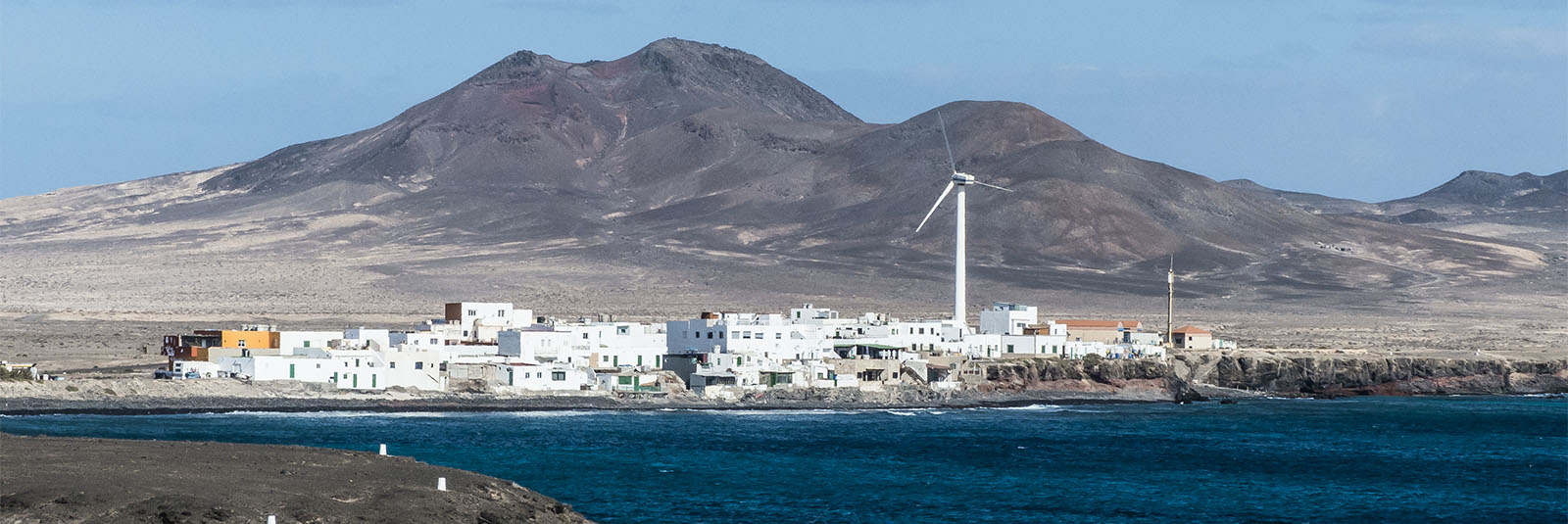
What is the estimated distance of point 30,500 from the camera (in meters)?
31.2

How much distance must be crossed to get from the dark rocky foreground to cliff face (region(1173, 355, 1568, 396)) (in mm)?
73477

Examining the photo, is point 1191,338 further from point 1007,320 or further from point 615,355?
point 615,355

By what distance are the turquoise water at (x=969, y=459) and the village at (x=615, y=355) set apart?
5.08 metres

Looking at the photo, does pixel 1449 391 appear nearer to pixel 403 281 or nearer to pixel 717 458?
pixel 717 458

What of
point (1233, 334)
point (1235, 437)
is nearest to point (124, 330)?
point (1233, 334)

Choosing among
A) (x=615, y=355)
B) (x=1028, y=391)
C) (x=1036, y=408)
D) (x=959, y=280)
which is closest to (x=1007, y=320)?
(x=959, y=280)

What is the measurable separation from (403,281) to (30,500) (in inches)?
6683

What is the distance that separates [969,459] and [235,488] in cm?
3533

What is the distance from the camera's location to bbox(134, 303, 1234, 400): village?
278ft

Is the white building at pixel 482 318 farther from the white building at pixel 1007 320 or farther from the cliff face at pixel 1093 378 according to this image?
the white building at pixel 1007 320

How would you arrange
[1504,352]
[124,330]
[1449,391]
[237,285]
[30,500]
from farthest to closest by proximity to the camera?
→ [237,285] → [124,330] → [1504,352] → [1449,391] → [30,500]

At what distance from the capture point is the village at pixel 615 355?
278ft

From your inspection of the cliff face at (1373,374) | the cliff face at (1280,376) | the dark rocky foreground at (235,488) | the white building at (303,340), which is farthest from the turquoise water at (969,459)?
the cliff face at (1373,374)

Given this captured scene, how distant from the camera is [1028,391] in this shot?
3910 inches
